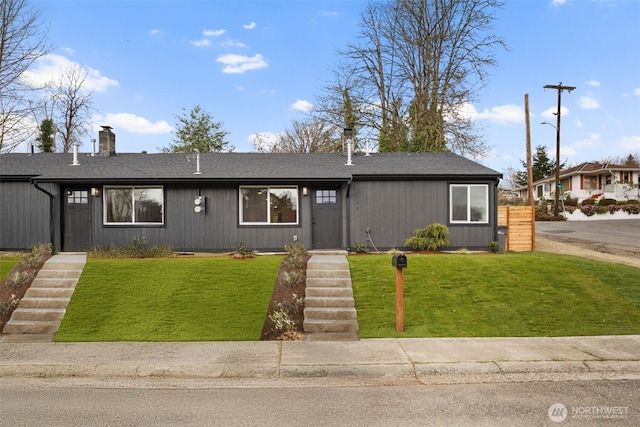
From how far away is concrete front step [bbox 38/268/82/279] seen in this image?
9422mm

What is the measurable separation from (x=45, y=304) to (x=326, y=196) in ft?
28.8

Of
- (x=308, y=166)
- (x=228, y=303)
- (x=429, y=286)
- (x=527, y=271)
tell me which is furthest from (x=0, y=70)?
(x=527, y=271)

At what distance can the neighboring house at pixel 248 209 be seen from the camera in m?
14.1

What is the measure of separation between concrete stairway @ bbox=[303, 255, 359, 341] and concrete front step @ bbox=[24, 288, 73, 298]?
503 centimetres

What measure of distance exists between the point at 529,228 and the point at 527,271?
6.41 metres

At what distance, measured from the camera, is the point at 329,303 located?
8297 mm

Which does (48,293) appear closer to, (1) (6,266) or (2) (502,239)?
(1) (6,266)

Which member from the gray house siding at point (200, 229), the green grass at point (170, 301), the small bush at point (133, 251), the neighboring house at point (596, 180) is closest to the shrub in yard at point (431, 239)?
the gray house siding at point (200, 229)

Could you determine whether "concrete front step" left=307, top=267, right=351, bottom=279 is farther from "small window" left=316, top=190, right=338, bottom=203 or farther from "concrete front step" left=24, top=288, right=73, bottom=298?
"concrete front step" left=24, top=288, right=73, bottom=298

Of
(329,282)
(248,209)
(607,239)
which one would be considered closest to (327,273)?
(329,282)

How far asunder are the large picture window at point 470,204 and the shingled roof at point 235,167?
508 mm

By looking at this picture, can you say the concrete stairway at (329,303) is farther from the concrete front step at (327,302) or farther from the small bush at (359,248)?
the small bush at (359,248)

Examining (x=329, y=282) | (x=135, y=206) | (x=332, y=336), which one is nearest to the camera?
(x=332, y=336)

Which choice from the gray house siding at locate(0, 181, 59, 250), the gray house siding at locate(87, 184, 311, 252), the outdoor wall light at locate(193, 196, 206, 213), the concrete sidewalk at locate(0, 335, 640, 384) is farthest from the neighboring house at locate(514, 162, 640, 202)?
the gray house siding at locate(0, 181, 59, 250)
